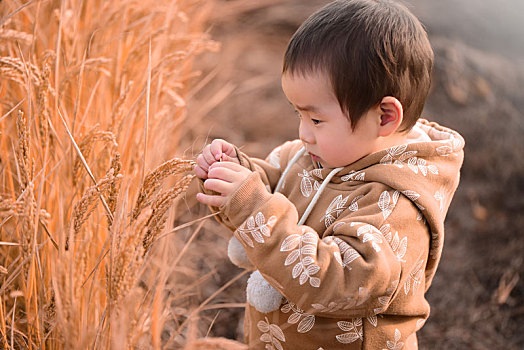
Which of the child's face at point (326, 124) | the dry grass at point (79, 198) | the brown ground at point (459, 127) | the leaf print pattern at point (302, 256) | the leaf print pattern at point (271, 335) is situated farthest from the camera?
the brown ground at point (459, 127)

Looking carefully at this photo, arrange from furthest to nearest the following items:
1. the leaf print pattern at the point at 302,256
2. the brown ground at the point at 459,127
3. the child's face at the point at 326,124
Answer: the brown ground at the point at 459,127, the child's face at the point at 326,124, the leaf print pattern at the point at 302,256

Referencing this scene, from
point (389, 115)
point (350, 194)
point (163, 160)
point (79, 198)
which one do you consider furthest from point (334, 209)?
point (163, 160)

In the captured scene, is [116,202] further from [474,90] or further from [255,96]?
[474,90]

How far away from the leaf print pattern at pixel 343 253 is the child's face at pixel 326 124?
216 mm

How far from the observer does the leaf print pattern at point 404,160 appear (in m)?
1.32

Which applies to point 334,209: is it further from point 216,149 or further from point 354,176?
point 216,149

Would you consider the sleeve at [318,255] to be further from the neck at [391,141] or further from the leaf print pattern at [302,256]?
the neck at [391,141]

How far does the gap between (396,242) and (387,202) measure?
0.09m

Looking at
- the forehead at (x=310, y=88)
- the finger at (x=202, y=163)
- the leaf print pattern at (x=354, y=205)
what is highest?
the forehead at (x=310, y=88)

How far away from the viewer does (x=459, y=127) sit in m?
3.83

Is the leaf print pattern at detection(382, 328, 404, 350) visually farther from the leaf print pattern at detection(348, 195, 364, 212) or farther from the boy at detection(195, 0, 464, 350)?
the leaf print pattern at detection(348, 195, 364, 212)

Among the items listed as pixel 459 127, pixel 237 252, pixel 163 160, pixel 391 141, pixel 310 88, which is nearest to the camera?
pixel 310 88

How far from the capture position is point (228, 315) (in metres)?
2.49

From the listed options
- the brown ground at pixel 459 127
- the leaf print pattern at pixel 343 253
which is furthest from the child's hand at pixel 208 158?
the brown ground at pixel 459 127
